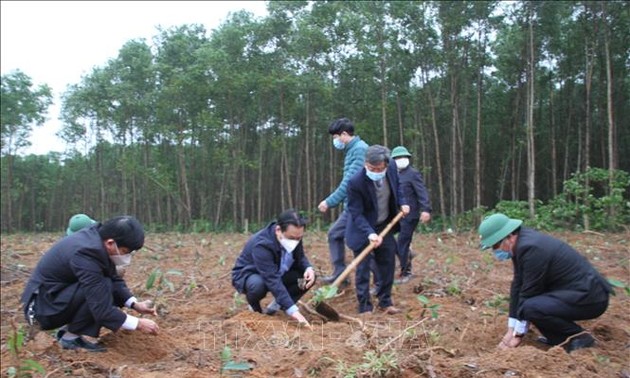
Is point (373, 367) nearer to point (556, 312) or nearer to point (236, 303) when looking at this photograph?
point (556, 312)

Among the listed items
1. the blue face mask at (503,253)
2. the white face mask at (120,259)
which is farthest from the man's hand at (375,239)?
the white face mask at (120,259)

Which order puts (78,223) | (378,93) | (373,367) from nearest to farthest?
1. (373,367)
2. (78,223)
3. (378,93)

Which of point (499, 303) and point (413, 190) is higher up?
point (413, 190)

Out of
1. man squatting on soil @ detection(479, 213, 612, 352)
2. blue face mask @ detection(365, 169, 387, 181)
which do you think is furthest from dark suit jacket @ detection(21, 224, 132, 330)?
man squatting on soil @ detection(479, 213, 612, 352)

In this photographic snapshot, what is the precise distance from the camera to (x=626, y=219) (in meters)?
13.2

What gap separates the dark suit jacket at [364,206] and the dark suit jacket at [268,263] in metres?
0.55

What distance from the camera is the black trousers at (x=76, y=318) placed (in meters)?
3.22

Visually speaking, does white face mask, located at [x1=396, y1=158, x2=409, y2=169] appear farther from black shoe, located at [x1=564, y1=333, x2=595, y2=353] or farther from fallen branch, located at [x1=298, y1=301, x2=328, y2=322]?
black shoe, located at [x1=564, y1=333, x2=595, y2=353]

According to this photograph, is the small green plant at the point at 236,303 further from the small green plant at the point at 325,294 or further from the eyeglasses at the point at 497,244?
the eyeglasses at the point at 497,244

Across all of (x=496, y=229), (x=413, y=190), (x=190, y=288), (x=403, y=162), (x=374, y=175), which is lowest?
(x=190, y=288)

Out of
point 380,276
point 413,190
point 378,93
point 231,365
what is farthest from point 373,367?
point 378,93

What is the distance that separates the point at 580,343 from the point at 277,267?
230cm

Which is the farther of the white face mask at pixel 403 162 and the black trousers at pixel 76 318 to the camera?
the white face mask at pixel 403 162

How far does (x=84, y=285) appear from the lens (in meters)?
3.08
